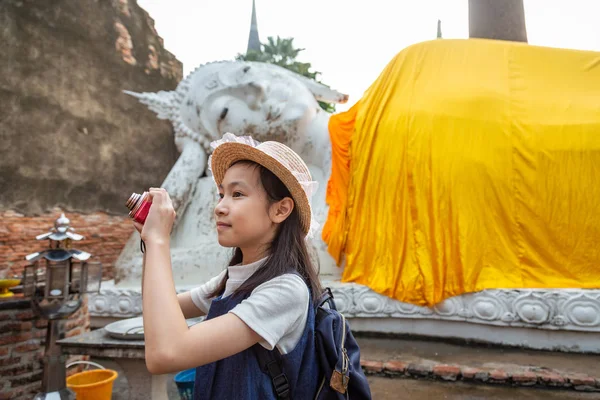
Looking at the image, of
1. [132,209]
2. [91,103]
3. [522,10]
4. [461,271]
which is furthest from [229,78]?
[522,10]

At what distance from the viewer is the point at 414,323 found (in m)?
3.35

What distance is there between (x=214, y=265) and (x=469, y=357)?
217 cm

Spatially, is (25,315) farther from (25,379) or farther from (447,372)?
(447,372)

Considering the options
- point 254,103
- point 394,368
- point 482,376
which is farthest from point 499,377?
point 254,103

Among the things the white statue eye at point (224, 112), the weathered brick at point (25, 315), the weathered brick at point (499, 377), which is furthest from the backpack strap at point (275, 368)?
the white statue eye at point (224, 112)

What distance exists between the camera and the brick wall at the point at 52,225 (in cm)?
446

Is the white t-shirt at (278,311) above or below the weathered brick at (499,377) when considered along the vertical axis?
above

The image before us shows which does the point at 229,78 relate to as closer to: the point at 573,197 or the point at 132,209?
the point at 573,197

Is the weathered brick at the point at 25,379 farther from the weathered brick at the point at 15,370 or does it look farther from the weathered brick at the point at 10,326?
the weathered brick at the point at 10,326

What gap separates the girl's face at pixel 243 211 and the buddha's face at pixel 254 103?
326 centimetres

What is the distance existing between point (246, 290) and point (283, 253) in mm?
119

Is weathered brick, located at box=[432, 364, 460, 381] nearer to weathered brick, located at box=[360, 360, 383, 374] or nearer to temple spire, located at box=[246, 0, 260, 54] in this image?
weathered brick, located at box=[360, 360, 383, 374]

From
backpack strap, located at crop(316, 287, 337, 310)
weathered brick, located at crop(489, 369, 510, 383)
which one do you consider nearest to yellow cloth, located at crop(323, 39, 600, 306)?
weathered brick, located at crop(489, 369, 510, 383)

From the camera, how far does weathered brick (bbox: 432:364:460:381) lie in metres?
2.61
